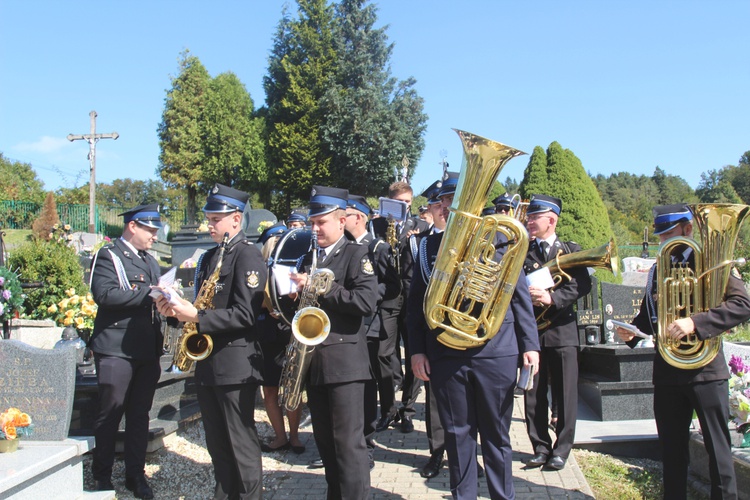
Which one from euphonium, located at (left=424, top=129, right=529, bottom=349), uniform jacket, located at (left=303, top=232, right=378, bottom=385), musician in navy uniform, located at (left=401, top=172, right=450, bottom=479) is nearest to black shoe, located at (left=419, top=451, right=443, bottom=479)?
musician in navy uniform, located at (left=401, top=172, right=450, bottom=479)

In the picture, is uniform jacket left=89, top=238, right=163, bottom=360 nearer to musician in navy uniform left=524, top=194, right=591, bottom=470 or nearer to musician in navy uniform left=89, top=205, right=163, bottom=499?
musician in navy uniform left=89, top=205, right=163, bottom=499

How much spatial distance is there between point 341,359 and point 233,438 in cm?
90

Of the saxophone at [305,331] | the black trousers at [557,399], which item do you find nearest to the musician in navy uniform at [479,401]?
the saxophone at [305,331]

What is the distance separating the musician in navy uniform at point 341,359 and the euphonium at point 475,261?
57cm

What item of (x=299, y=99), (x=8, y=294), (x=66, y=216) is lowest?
(x=8, y=294)

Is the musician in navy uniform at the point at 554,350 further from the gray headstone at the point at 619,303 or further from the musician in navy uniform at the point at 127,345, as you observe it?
the musician in navy uniform at the point at 127,345

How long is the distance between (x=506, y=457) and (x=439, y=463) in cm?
160

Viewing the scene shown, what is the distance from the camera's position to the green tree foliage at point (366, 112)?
34.0 meters

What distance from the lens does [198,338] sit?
4125 millimetres

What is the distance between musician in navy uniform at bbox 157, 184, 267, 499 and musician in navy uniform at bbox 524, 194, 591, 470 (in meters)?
2.37

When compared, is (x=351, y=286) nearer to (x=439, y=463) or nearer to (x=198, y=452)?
(x=439, y=463)

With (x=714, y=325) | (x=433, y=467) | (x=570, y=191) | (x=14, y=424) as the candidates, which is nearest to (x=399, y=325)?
(x=433, y=467)

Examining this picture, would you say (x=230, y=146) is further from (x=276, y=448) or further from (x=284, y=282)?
(x=284, y=282)

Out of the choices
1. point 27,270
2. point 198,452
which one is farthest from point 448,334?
point 27,270
